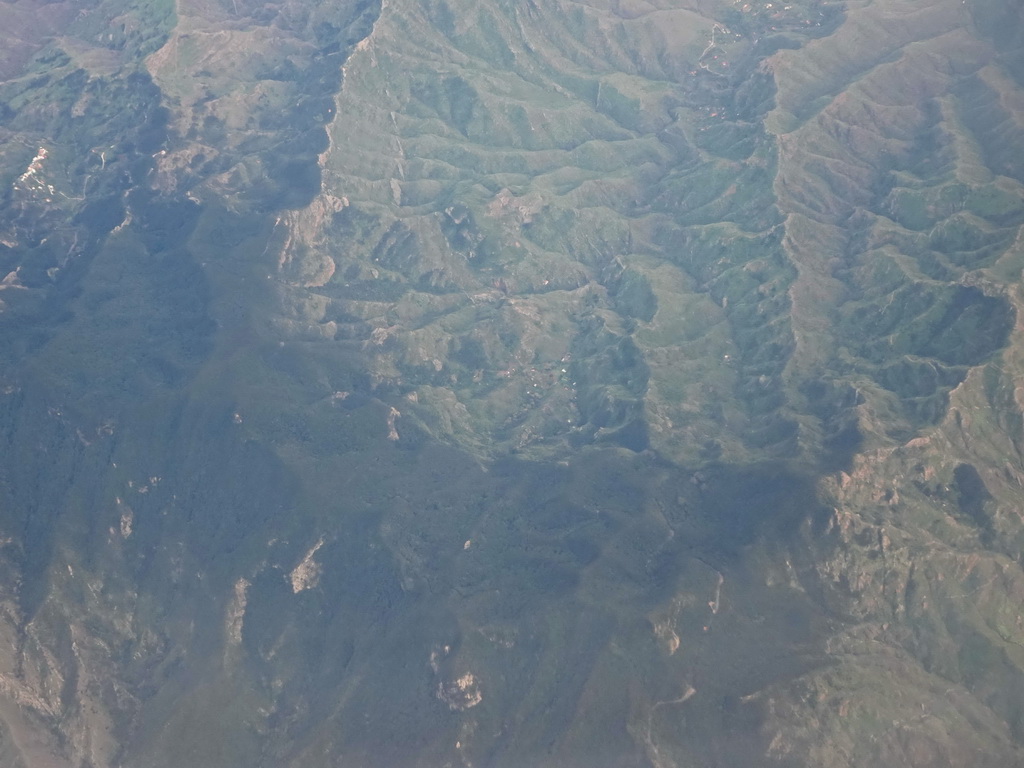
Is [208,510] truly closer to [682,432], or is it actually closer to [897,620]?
[682,432]

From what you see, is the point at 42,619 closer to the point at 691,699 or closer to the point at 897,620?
the point at 691,699

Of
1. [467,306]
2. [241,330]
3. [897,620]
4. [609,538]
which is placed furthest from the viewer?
[467,306]

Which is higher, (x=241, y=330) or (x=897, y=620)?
(x=241, y=330)

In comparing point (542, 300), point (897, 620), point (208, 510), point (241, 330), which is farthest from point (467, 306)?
point (897, 620)

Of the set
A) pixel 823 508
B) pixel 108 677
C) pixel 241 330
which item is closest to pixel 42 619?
pixel 108 677

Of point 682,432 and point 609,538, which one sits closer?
point 609,538

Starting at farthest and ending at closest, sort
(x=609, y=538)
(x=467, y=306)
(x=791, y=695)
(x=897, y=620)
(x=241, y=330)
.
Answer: (x=467, y=306), (x=241, y=330), (x=609, y=538), (x=897, y=620), (x=791, y=695)
